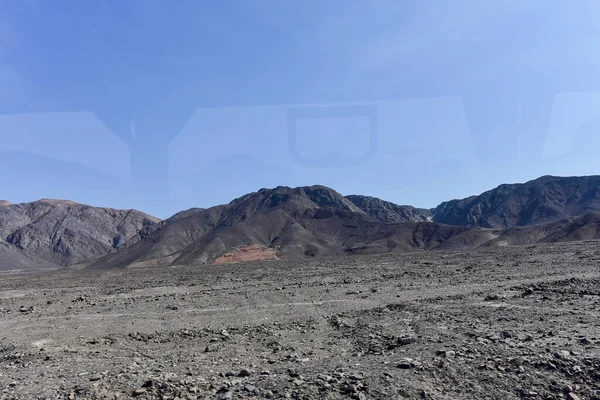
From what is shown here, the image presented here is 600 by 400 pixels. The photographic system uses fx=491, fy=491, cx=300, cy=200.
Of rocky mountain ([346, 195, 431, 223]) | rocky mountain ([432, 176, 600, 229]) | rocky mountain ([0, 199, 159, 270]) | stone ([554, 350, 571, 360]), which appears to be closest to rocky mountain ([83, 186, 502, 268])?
rocky mountain ([0, 199, 159, 270])

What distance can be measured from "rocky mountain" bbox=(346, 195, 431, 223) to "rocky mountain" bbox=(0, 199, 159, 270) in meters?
76.2

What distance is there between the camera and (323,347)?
30.2 feet

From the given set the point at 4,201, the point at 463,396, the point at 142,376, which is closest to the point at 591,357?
the point at 463,396

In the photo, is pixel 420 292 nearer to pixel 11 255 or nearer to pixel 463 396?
pixel 463 396

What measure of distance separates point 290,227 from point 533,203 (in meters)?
80.8

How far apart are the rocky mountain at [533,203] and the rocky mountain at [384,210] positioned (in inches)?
556

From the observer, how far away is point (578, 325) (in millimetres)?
9227

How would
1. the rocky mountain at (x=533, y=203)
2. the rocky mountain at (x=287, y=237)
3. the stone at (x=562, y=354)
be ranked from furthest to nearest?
the rocky mountain at (x=533, y=203), the rocky mountain at (x=287, y=237), the stone at (x=562, y=354)

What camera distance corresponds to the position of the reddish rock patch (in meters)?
69.9

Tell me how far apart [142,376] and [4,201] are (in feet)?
716

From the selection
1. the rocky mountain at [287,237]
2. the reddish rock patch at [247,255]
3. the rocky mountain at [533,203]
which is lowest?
the reddish rock patch at [247,255]

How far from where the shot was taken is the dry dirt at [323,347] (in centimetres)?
640

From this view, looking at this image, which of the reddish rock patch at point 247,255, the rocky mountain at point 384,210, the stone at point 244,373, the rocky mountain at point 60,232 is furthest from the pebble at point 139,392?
the rocky mountain at point 384,210

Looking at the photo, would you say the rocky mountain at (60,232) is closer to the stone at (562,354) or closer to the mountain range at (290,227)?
the mountain range at (290,227)
